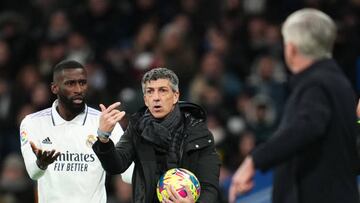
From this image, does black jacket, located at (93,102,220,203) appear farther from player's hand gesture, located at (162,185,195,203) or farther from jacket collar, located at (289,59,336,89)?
jacket collar, located at (289,59,336,89)

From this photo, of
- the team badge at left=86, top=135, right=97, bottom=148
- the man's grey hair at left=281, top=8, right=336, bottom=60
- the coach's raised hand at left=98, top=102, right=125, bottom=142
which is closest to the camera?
the man's grey hair at left=281, top=8, right=336, bottom=60

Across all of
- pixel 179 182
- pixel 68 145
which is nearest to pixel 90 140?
pixel 68 145

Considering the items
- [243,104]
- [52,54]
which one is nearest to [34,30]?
[52,54]

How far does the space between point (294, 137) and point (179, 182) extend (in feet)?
4.68

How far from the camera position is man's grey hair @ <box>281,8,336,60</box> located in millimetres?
5289

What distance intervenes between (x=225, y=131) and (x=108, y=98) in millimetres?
1692

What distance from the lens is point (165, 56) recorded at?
12930 mm

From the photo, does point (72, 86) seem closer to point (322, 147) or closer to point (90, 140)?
point (90, 140)

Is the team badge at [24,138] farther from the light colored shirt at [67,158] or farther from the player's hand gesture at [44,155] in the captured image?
the player's hand gesture at [44,155]

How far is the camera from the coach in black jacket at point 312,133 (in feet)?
17.0

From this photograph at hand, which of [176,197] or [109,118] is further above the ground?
[109,118]

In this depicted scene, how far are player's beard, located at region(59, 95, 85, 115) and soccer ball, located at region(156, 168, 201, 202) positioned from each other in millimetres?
1038

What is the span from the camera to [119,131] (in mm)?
7297

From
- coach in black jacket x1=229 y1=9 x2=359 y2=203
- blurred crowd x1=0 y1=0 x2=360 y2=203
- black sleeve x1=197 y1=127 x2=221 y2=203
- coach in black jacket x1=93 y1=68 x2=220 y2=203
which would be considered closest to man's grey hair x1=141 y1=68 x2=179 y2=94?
coach in black jacket x1=93 y1=68 x2=220 y2=203
